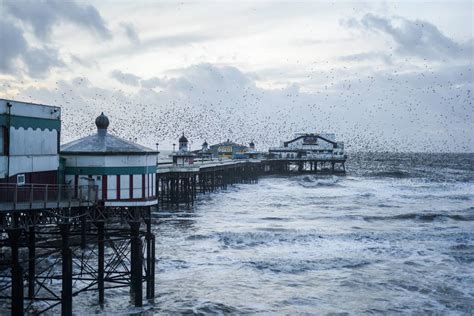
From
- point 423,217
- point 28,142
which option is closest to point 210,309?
point 28,142

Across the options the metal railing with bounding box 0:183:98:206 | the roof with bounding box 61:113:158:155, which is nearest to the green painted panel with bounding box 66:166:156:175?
the roof with bounding box 61:113:158:155

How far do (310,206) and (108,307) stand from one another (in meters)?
36.0

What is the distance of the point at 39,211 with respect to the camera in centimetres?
1547

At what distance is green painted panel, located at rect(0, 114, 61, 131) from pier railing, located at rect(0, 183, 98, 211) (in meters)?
1.82

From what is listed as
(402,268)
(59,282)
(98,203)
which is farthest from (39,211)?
(402,268)

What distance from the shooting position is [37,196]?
610 inches

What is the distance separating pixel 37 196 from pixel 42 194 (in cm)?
21

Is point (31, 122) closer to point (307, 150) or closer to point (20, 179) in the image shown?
point (20, 179)

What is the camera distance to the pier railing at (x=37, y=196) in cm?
1439

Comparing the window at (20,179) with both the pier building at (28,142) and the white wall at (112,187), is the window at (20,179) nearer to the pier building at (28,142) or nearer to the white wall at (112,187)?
the pier building at (28,142)

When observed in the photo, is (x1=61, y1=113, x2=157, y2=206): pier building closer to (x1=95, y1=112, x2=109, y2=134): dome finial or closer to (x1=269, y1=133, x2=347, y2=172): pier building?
(x1=95, y1=112, x2=109, y2=134): dome finial

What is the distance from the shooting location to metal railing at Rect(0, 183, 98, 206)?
14.6m

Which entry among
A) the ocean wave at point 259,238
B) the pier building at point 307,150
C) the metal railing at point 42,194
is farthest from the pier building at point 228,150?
the metal railing at point 42,194

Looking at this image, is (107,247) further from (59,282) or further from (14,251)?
(14,251)
